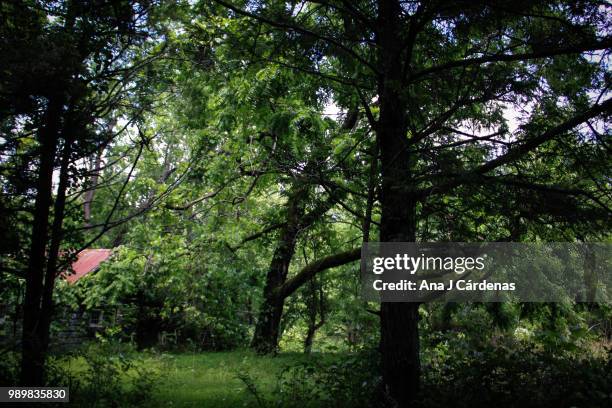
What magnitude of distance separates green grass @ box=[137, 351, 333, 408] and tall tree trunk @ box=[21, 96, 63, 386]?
79.4 inches

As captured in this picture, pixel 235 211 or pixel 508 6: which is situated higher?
pixel 508 6

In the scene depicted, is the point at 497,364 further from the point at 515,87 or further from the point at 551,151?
the point at 515,87

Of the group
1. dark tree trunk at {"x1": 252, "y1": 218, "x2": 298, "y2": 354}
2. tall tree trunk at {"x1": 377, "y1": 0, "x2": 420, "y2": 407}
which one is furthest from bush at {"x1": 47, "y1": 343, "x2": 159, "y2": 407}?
dark tree trunk at {"x1": 252, "y1": 218, "x2": 298, "y2": 354}

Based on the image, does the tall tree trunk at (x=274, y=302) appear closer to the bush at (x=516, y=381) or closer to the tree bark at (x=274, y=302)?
the tree bark at (x=274, y=302)

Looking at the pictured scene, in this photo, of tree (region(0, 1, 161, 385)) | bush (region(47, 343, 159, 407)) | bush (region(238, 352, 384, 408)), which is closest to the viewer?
tree (region(0, 1, 161, 385))

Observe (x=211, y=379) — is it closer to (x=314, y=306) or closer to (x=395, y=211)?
(x=314, y=306)

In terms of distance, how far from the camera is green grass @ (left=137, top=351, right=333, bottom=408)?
6.40 meters

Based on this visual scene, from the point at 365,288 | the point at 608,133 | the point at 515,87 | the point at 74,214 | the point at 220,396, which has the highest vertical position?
the point at 515,87

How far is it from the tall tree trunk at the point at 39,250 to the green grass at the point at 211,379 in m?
2.02

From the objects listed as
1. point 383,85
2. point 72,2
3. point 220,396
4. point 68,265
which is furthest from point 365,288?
point 72,2

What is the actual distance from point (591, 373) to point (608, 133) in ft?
8.54

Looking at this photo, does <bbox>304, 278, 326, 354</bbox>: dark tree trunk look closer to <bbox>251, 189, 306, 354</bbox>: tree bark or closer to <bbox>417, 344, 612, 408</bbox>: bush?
<bbox>251, 189, 306, 354</bbox>: tree bark

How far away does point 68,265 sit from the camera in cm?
484

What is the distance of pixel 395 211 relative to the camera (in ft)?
16.1
